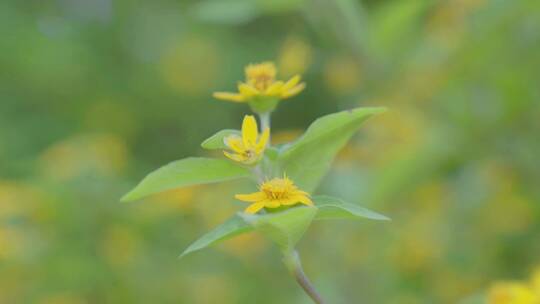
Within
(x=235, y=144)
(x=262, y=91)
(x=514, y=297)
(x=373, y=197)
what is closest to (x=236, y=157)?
(x=235, y=144)

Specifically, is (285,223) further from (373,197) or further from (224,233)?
(373,197)

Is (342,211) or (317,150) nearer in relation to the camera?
(342,211)

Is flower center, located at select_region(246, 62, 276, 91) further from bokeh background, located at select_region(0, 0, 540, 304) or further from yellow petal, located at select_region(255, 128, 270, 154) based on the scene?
bokeh background, located at select_region(0, 0, 540, 304)


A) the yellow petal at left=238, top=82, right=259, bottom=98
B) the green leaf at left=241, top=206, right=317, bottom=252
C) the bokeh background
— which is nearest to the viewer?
the green leaf at left=241, top=206, right=317, bottom=252

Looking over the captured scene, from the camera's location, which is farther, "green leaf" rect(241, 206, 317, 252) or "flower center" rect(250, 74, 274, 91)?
"flower center" rect(250, 74, 274, 91)

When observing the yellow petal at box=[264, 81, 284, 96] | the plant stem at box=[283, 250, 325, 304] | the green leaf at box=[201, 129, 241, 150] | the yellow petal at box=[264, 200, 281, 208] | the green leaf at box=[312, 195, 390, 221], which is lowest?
the plant stem at box=[283, 250, 325, 304]

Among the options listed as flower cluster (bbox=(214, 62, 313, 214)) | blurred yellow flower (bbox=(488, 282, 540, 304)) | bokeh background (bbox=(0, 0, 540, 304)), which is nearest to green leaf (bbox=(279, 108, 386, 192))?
flower cluster (bbox=(214, 62, 313, 214))

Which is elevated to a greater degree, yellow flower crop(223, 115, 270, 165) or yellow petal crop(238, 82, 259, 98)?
yellow petal crop(238, 82, 259, 98)
